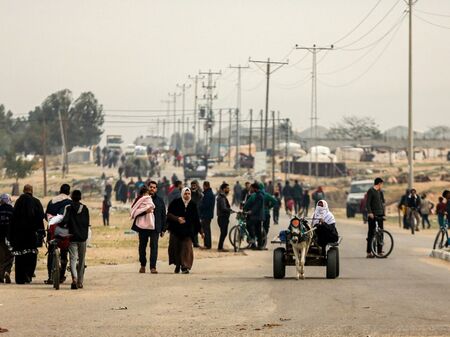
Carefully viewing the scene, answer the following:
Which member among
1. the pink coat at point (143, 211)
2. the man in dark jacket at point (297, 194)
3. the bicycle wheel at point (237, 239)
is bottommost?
the bicycle wheel at point (237, 239)

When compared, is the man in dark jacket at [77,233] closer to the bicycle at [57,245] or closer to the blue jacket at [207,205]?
the bicycle at [57,245]

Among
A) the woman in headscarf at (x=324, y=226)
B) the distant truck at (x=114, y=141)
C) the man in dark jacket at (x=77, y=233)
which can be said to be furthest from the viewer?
the distant truck at (x=114, y=141)

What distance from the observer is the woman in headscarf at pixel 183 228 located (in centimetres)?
2398

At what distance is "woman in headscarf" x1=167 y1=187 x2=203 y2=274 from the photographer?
944 inches

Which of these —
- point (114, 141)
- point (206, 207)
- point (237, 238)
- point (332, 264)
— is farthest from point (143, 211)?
point (114, 141)

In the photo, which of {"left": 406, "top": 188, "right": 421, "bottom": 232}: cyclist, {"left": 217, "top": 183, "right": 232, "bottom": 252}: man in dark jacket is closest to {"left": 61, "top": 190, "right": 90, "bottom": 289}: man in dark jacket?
{"left": 217, "top": 183, "right": 232, "bottom": 252}: man in dark jacket

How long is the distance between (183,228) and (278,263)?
8.47 feet

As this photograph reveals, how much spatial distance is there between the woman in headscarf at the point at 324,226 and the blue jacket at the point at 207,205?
381 inches

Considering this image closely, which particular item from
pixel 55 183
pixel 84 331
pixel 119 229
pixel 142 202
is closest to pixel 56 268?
pixel 142 202

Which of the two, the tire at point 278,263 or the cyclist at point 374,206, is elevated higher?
the cyclist at point 374,206

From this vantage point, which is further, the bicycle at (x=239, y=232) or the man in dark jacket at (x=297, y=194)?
the man in dark jacket at (x=297, y=194)

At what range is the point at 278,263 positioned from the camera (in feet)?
72.5

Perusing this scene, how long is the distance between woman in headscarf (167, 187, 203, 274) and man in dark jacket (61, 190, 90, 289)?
12.4 feet

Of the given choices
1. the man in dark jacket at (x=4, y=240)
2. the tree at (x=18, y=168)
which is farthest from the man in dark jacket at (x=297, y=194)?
the tree at (x=18, y=168)
